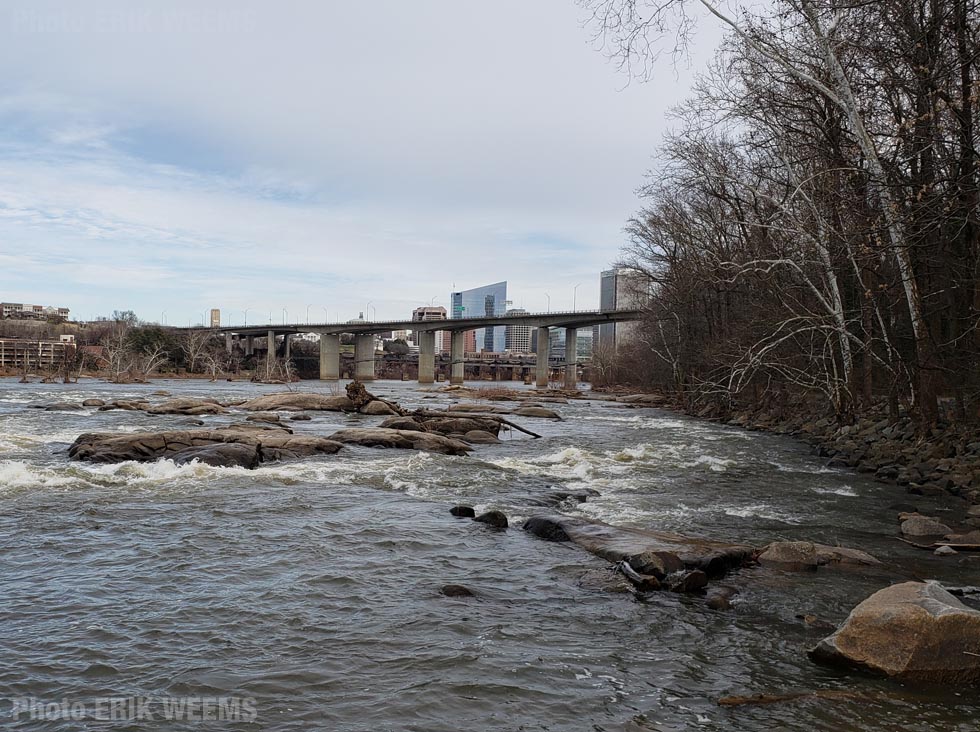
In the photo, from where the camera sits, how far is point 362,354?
102125mm

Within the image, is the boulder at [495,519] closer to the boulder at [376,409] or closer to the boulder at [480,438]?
the boulder at [480,438]

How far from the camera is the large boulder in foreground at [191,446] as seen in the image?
1548 cm

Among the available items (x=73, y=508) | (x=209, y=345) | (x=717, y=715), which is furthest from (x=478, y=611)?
(x=209, y=345)

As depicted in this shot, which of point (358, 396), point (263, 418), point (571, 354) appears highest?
point (571, 354)

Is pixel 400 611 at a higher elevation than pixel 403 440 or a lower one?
lower

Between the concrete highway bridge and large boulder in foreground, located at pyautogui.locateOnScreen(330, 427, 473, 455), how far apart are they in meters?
63.2

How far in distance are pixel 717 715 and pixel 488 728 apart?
1634 mm

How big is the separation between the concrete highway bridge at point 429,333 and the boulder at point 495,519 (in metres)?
72.5

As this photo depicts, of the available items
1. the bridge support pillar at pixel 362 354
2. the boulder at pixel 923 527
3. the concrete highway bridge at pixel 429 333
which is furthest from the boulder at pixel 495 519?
the bridge support pillar at pixel 362 354

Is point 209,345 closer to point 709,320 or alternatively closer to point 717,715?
point 709,320

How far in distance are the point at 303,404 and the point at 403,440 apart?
15.1m

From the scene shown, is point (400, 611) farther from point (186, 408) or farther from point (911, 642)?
point (186, 408)

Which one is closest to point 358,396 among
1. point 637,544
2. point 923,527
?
point 637,544

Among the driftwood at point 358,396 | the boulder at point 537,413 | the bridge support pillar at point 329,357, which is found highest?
the bridge support pillar at point 329,357
